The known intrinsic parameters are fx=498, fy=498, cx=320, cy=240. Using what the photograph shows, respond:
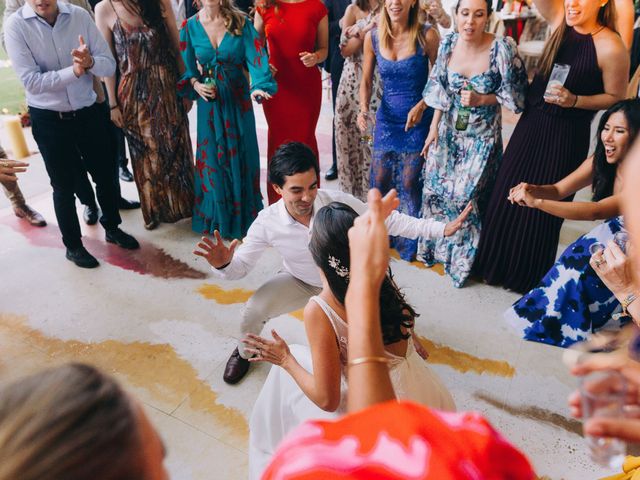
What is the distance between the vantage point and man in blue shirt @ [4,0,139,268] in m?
2.65

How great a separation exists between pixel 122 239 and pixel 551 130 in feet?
9.10

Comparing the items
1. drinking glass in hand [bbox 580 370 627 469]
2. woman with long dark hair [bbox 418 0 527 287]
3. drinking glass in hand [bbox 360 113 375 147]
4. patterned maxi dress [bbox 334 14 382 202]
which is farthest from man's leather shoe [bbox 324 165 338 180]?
drinking glass in hand [bbox 580 370 627 469]

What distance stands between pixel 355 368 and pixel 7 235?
362cm

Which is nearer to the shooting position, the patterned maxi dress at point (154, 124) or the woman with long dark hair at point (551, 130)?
the woman with long dark hair at point (551, 130)

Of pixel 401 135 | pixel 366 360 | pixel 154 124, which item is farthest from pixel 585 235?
pixel 154 124

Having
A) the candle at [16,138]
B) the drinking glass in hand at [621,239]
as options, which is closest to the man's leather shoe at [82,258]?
the candle at [16,138]

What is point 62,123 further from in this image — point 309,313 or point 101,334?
point 309,313

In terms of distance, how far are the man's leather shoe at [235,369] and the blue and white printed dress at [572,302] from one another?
56.1 inches

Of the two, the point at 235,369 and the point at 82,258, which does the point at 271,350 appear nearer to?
the point at 235,369

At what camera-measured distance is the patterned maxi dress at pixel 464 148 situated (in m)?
2.61

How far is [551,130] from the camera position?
8.48ft

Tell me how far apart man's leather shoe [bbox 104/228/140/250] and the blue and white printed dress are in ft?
8.20

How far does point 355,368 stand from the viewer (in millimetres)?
858

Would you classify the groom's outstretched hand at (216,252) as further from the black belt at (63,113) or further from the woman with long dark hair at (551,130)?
the woman with long dark hair at (551,130)
